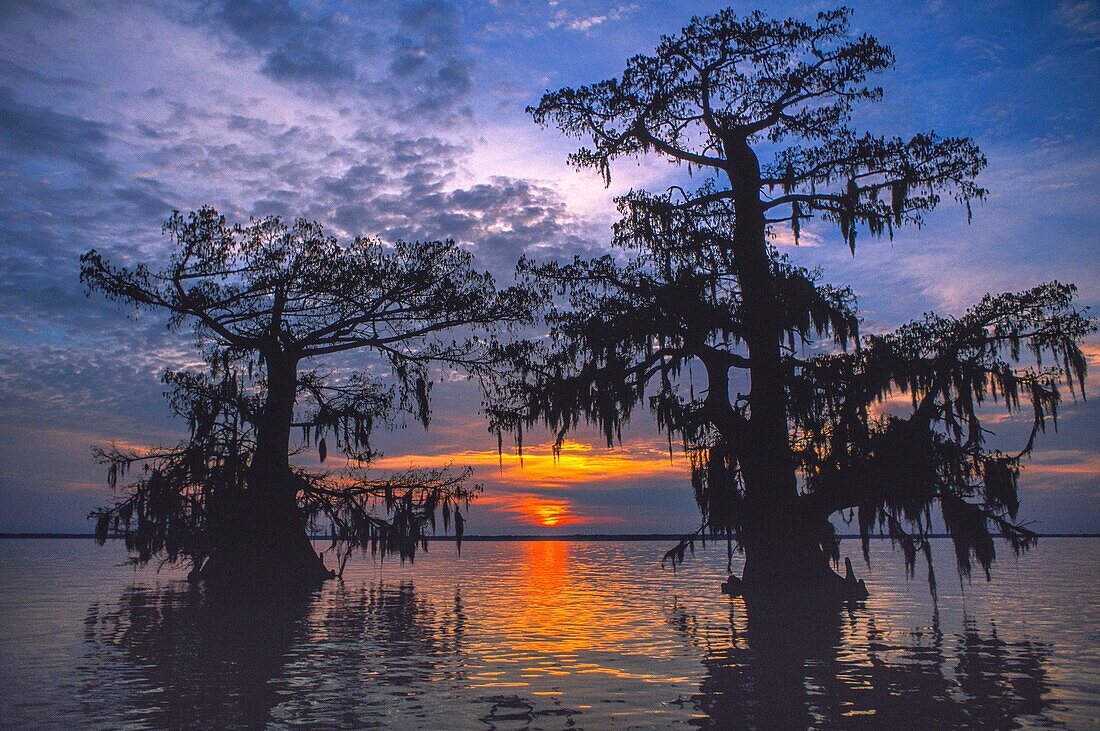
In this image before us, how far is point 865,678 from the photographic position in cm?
1068

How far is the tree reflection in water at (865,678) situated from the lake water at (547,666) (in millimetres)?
44

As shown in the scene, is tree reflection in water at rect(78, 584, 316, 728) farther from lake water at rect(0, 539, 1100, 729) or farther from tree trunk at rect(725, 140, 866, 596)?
tree trunk at rect(725, 140, 866, 596)

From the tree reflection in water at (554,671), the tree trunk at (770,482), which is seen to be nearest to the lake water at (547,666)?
the tree reflection in water at (554,671)

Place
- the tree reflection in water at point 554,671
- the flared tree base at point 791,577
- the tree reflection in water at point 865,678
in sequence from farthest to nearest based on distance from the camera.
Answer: the flared tree base at point 791,577 < the tree reflection in water at point 554,671 < the tree reflection in water at point 865,678

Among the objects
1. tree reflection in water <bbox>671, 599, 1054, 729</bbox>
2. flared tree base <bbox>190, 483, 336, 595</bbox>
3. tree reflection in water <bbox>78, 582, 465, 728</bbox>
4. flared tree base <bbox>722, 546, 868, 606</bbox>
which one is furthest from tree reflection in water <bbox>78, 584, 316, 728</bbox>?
flared tree base <bbox>722, 546, 868, 606</bbox>

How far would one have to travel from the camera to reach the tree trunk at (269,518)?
22.6 metres

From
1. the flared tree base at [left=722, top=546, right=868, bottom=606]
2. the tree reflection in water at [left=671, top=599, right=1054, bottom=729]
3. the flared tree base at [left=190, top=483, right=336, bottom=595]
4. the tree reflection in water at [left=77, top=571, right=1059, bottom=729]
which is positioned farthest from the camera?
the flared tree base at [left=190, top=483, right=336, bottom=595]

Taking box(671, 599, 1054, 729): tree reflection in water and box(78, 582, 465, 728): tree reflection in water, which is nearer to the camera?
box(671, 599, 1054, 729): tree reflection in water

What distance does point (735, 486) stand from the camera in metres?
19.0

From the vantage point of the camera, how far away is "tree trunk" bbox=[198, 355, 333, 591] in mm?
22625

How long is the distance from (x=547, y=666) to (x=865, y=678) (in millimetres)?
4348

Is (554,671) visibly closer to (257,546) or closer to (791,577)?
(791,577)

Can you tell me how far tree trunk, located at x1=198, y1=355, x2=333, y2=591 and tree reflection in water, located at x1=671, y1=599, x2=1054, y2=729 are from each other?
1221cm

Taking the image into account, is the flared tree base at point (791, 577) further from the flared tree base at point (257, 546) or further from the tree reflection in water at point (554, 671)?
the flared tree base at point (257, 546)
